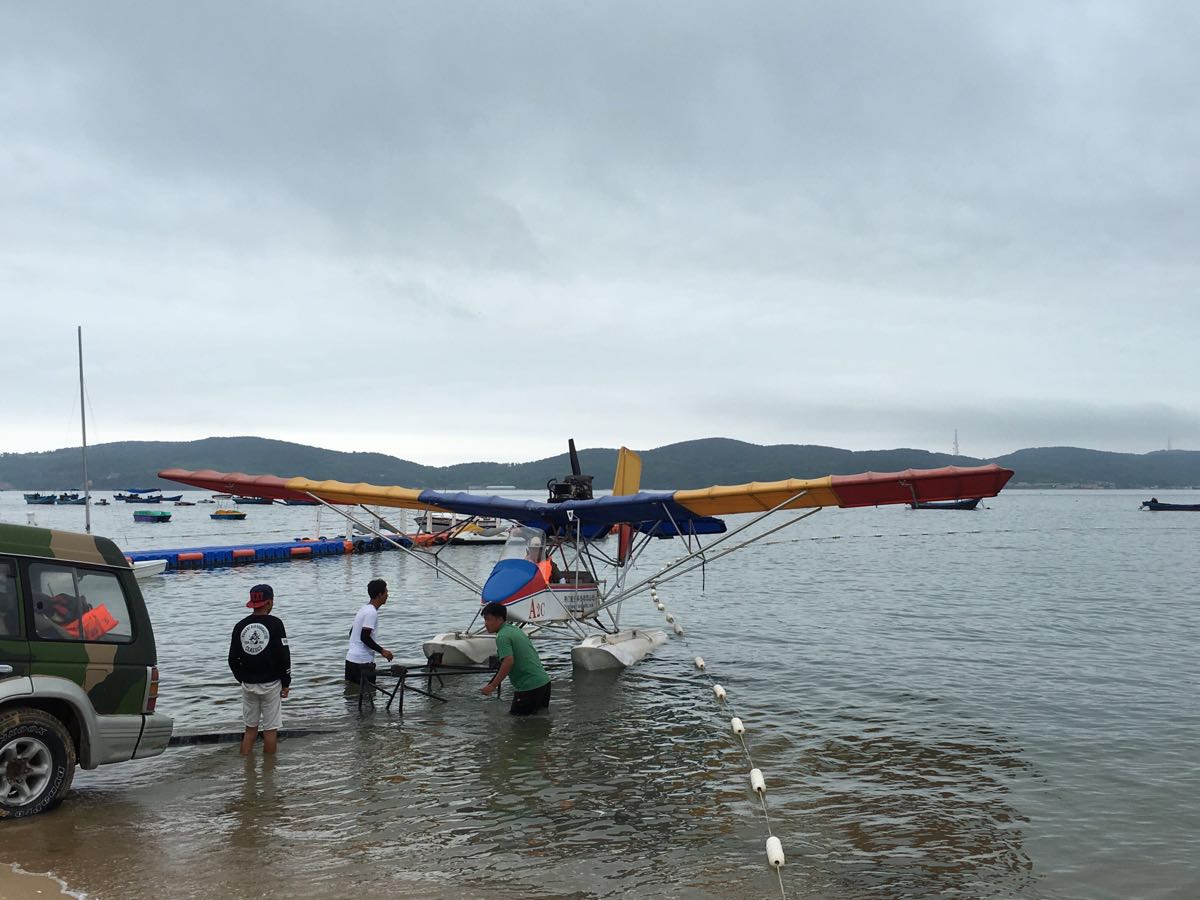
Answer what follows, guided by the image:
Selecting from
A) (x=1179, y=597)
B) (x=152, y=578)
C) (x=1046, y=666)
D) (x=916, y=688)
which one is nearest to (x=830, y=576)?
(x=1179, y=597)

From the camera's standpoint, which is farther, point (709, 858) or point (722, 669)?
point (722, 669)

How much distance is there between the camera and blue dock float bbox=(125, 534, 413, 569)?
36.7 metres

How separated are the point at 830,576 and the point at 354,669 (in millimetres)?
30455

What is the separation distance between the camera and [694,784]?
8.76 m

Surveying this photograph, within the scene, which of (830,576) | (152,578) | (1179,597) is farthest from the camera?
(830,576)

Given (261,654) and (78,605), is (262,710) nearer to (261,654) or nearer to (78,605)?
(261,654)

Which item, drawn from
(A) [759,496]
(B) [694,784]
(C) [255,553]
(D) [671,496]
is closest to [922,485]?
(A) [759,496]

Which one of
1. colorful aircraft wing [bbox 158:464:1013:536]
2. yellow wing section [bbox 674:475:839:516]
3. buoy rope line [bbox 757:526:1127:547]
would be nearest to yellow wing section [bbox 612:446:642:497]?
colorful aircraft wing [bbox 158:464:1013:536]

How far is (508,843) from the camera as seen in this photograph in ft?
22.7

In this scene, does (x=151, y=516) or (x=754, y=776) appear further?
(x=151, y=516)

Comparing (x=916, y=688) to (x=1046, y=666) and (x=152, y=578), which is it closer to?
(x=1046, y=666)

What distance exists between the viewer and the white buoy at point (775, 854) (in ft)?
20.8

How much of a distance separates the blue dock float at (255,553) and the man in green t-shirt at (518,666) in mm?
21678

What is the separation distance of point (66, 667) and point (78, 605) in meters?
0.56
